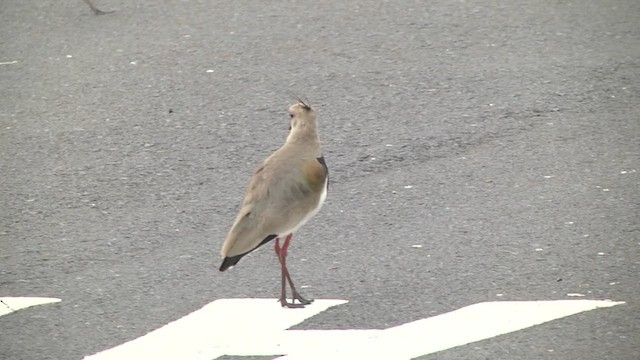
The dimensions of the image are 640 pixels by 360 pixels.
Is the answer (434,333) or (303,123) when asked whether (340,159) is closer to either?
(303,123)

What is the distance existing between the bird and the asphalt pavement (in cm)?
40

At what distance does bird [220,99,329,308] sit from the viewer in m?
5.65

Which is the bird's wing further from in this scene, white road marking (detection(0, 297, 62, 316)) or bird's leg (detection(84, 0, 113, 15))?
bird's leg (detection(84, 0, 113, 15))

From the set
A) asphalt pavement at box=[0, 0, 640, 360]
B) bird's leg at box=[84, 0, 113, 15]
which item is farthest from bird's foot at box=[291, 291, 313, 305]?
bird's leg at box=[84, 0, 113, 15]

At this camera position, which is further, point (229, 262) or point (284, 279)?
point (284, 279)

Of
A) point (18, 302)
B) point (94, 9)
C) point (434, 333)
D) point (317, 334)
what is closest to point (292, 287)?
point (317, 334)

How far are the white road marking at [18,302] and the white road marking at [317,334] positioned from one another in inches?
28.5

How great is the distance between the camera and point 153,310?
19.1 feet

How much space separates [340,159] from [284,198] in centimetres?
190

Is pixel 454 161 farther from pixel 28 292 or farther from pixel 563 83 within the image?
pixel 28 292

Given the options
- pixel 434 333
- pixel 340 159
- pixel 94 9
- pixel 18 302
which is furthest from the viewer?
pixel 94 9

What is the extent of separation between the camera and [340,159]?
302 inches

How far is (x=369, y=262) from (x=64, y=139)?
290cm

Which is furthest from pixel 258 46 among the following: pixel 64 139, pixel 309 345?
pixel 309 345
